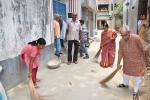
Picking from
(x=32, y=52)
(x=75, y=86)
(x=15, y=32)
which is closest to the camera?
(x=32, y=52)

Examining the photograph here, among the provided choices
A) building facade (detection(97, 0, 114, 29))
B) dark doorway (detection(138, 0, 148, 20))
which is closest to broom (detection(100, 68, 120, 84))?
dark doorway (detection(138, 0, 148, 20))

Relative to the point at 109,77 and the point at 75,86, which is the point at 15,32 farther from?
the point at 109,77

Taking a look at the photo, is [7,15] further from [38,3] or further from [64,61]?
[64,61]

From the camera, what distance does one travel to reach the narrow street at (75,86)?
7.41 meters

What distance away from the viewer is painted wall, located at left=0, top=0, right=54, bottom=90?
738 cm

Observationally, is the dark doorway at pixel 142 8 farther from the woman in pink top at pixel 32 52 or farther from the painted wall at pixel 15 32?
the woman in pink top at pixel 32 52

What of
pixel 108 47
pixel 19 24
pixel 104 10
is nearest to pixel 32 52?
pixel 19 24

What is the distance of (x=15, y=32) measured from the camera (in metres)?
8.03

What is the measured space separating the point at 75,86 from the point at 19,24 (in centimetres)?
206

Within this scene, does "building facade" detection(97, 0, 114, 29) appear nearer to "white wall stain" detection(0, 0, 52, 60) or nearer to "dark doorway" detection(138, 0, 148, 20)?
"dark doorway" detection(138, 0, 148, 20)

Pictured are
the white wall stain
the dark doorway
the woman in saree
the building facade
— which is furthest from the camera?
the building facade

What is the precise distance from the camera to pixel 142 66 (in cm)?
729

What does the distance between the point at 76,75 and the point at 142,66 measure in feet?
9.41

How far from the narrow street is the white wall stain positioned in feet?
3.36
